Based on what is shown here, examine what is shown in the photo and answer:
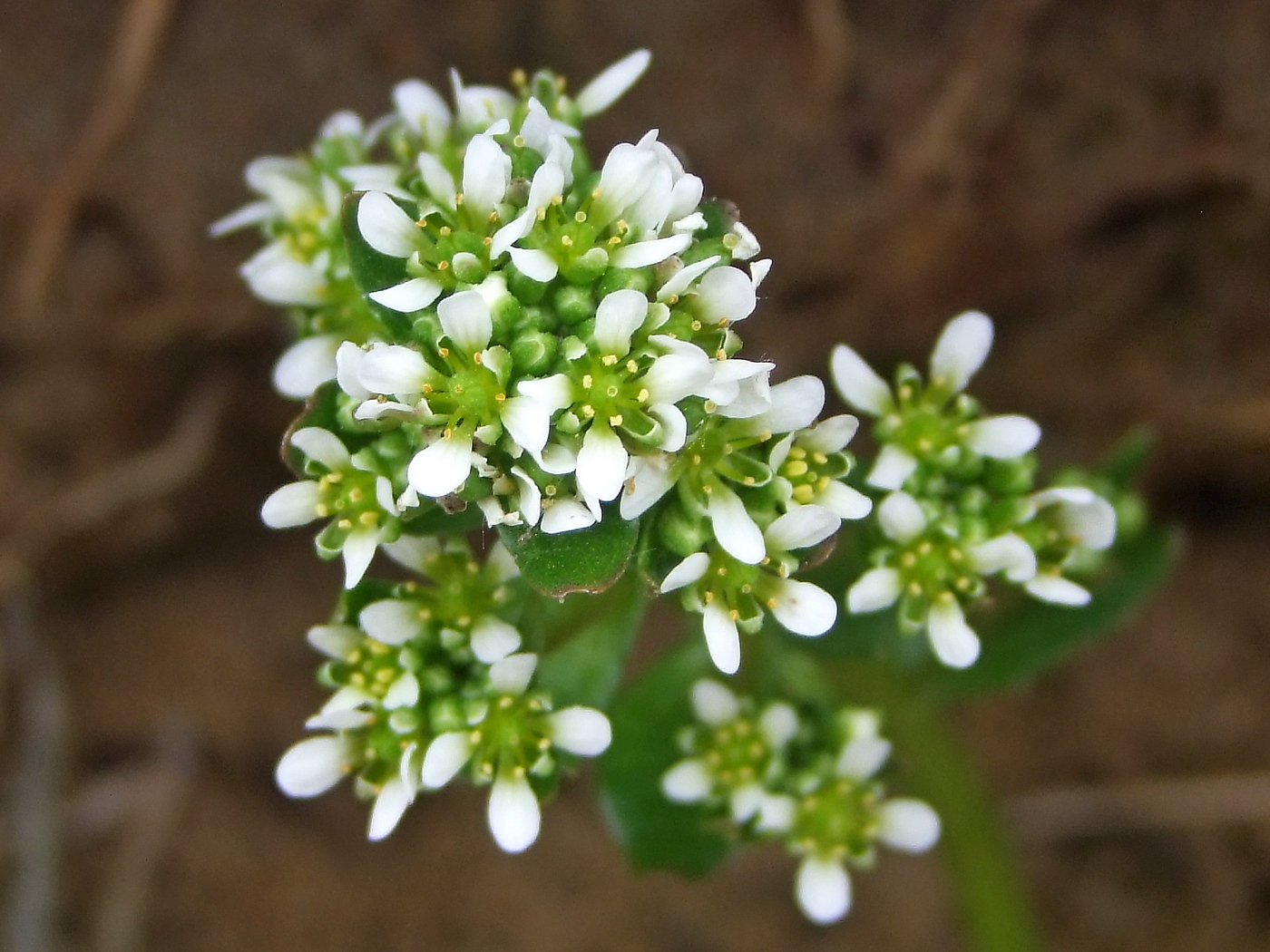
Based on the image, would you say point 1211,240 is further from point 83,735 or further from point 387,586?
point 83,735

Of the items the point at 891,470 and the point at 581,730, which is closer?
the point at 581,730

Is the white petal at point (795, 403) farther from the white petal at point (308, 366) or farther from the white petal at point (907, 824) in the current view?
the white petal at point (907, 824)

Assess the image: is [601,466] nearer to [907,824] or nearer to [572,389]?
[572,389]

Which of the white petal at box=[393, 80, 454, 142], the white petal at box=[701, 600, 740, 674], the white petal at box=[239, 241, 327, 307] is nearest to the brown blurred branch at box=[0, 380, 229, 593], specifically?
the white petal at box=[239, 241, 327, 307]

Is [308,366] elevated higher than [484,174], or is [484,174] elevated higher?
[484,174]

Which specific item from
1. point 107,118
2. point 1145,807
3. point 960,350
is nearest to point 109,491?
point 107,118

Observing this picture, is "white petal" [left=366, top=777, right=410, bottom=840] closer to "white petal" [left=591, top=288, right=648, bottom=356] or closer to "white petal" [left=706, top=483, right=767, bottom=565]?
"white petal" [left=706, top=483, right=767, bottom=565]
